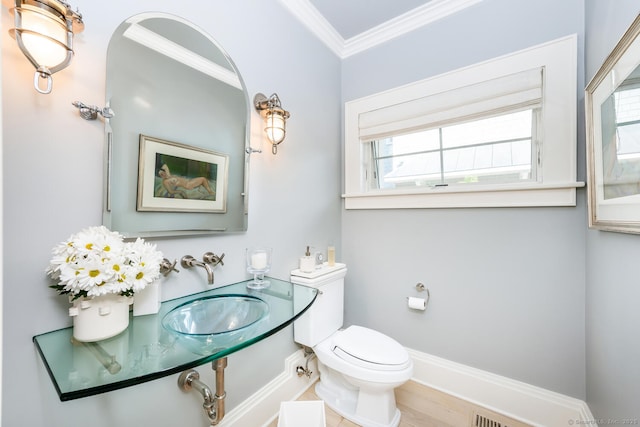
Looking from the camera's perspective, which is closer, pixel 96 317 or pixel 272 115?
pixel 96 317

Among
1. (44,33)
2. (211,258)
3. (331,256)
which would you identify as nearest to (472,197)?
(331,256)

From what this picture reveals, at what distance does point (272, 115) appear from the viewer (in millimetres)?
1474

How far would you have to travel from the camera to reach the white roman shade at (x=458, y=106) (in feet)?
4.87

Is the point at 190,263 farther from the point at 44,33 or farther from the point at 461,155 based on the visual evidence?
the point at 461,155

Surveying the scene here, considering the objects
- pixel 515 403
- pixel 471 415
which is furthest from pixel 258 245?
pixel 515 403

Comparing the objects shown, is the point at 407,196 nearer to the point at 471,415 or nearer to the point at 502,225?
the point at 502,225

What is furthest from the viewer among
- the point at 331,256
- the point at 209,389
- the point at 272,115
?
the point at 331,256

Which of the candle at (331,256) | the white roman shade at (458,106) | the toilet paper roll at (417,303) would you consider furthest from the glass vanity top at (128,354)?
the white roman shade at (458,106)

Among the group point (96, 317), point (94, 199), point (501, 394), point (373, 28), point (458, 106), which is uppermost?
point (373, 28)

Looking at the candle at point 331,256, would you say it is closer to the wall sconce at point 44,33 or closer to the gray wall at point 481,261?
the gray wall at point 481,261

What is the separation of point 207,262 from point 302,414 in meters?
0.95

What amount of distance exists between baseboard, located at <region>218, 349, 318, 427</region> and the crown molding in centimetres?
225

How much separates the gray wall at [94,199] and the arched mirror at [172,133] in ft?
0.16

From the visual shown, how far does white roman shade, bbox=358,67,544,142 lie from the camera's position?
4.87 feet
